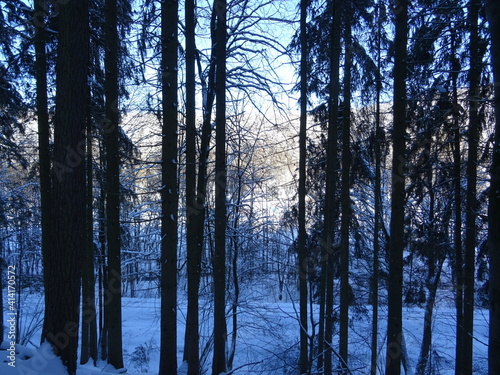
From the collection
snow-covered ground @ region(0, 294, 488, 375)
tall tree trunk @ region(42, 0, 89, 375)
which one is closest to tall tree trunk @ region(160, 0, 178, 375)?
tall tree trunk @ region(42, 0, 89, 375)

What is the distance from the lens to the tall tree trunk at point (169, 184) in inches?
251

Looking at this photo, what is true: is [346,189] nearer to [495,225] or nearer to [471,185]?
[471,185]

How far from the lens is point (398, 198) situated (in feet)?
20.6

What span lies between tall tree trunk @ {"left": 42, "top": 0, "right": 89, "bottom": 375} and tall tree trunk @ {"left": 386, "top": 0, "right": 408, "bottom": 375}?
5476 millimetres

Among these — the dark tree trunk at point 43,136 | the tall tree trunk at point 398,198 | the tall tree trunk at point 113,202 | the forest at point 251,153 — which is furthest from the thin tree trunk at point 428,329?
the dark tree trunk at point 43,136

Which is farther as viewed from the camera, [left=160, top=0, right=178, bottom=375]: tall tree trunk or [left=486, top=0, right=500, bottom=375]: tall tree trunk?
[left=160, top=0, right=178, bottom=375]: tall tree trunk

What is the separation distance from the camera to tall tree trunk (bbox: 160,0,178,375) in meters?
6.37

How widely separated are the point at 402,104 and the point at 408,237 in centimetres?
667

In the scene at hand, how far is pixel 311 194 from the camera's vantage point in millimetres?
12258

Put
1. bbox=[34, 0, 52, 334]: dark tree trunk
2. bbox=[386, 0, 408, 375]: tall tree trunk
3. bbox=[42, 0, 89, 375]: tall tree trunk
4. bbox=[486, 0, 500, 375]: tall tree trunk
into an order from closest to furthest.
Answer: bbox=[486, 0, 500, 375]: tall tree trunk < bbox=[42, 0, 89, 375]: tall tree trunk < bbox=[386, 0, 408, 375]: tall tree trunk < bbox=[34, 0, 52, 334]: dark tree trunk

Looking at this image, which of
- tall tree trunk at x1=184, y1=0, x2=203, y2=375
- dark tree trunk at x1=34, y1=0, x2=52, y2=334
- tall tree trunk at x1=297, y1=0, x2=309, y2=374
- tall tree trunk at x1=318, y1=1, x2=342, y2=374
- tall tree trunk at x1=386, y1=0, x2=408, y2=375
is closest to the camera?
tall tree trunk at x1=386, y1=0, x2=408, y2=375

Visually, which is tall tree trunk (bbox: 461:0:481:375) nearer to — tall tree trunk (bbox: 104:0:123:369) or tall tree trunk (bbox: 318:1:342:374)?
tall tree trunk (bbox: 318:1:342:374)

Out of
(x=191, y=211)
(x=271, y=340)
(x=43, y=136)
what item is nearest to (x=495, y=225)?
(x=191, y=211)

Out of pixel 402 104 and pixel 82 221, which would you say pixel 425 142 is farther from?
pixel 82 221
